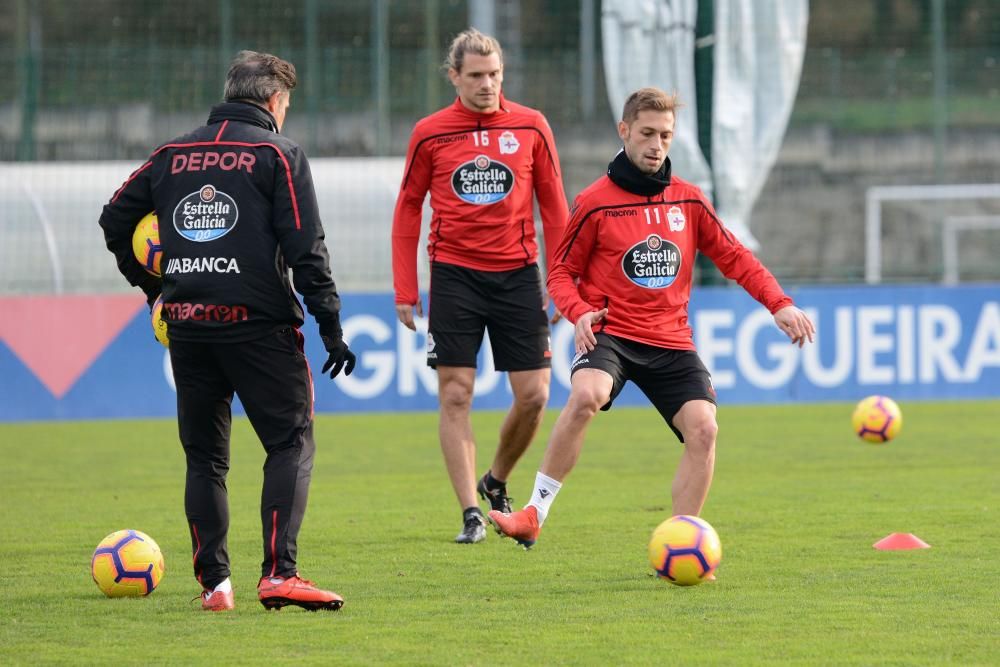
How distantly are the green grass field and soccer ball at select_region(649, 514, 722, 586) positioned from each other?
3.2 inches

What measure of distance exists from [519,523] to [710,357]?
881cm

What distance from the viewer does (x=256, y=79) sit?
577cm

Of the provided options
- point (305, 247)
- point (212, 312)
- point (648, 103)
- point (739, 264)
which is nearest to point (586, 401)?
point (739, 264)

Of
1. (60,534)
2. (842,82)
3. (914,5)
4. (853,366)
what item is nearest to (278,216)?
(60,534)

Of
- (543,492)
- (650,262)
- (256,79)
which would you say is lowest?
(543,492)

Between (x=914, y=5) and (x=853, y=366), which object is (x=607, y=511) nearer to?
(x=853, y=366)

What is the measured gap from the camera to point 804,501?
8.91 meters

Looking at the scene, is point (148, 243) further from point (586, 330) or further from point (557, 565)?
point (557, 565)

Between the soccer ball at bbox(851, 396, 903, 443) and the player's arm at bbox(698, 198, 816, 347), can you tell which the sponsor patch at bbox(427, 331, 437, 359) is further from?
the soccer ball at bbox(851, 396, 903, 443)

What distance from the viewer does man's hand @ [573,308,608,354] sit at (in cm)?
651

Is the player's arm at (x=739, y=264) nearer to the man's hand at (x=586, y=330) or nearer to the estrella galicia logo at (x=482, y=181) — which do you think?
the man's hand at (x=586, y=330)

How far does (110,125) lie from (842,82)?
8315mm

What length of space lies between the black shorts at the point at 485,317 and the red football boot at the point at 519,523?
1.31 m

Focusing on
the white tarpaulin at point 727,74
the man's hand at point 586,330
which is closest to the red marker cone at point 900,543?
the man's hand at point 586,330
